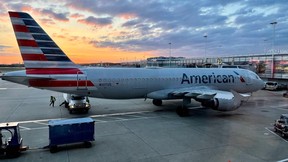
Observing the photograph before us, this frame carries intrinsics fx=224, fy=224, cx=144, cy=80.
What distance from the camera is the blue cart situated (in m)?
12.4

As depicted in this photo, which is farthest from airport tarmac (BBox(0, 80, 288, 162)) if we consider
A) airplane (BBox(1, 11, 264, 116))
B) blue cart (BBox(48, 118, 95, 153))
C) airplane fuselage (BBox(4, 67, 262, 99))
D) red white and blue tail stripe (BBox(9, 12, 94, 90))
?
red white and blue tail stripe (BBox(9, 12, 94, 90))

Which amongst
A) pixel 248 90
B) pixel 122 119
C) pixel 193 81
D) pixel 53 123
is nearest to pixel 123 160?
pixel 53 123

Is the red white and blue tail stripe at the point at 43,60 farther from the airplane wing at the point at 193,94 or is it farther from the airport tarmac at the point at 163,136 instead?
the airplane wing at the point at 193,94

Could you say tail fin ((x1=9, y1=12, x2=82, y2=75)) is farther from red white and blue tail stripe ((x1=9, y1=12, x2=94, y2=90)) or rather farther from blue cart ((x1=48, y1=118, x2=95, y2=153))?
blue cart ((x1=48, y1=118, x2=95, y2=153))

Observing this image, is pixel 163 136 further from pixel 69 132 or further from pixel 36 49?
pixel 36 49

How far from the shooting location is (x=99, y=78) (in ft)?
68.8

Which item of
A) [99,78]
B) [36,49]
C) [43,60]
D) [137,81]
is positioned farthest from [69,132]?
[137,81]

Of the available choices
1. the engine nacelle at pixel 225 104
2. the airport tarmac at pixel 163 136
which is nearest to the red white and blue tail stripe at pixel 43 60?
the airport tarmac at pixel 163 136

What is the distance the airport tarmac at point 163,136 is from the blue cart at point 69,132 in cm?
49

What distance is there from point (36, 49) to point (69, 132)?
372 inches

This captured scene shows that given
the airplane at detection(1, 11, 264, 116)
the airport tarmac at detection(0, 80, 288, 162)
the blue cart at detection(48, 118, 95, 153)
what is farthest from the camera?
the airplane at detection(1, 11, 264, 116)

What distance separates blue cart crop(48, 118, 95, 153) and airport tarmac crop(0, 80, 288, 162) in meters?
0.49

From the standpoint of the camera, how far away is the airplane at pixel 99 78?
18.4 m

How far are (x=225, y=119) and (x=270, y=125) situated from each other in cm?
355
